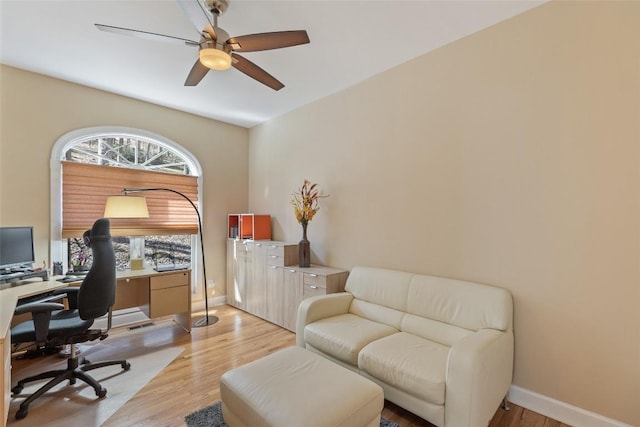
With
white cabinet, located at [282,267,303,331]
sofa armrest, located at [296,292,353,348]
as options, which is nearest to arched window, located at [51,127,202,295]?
white cabinet, located at [282,267,303,331]

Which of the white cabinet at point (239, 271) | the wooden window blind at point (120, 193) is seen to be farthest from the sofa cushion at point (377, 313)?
the wooden window blind at point (120, 193)

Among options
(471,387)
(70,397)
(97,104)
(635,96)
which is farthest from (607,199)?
(97,104)

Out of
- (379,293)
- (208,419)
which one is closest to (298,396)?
(208,419)

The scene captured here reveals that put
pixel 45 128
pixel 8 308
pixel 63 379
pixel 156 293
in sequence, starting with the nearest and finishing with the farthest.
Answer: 1. pixel 8 308
2. pixel 63 379
3. pixel 45 128
4. pixel 156 293

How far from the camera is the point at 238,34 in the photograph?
2.44 meters

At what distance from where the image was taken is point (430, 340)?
229 centimetres

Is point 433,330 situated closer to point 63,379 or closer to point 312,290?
point 312,290

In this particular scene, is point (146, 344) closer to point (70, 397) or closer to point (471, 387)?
point (70, 397)

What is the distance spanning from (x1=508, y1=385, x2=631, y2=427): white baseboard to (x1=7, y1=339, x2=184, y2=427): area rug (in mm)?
2984

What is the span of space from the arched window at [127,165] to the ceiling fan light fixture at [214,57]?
8.07 feet

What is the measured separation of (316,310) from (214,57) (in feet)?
7.30

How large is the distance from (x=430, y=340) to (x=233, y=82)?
329 centimetres

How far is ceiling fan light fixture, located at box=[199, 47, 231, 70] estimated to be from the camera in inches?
75.7

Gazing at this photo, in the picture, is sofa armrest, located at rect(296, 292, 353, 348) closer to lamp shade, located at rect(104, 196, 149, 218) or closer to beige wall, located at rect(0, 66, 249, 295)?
lamp shade, located at rect(104, 196, 149, 218)
